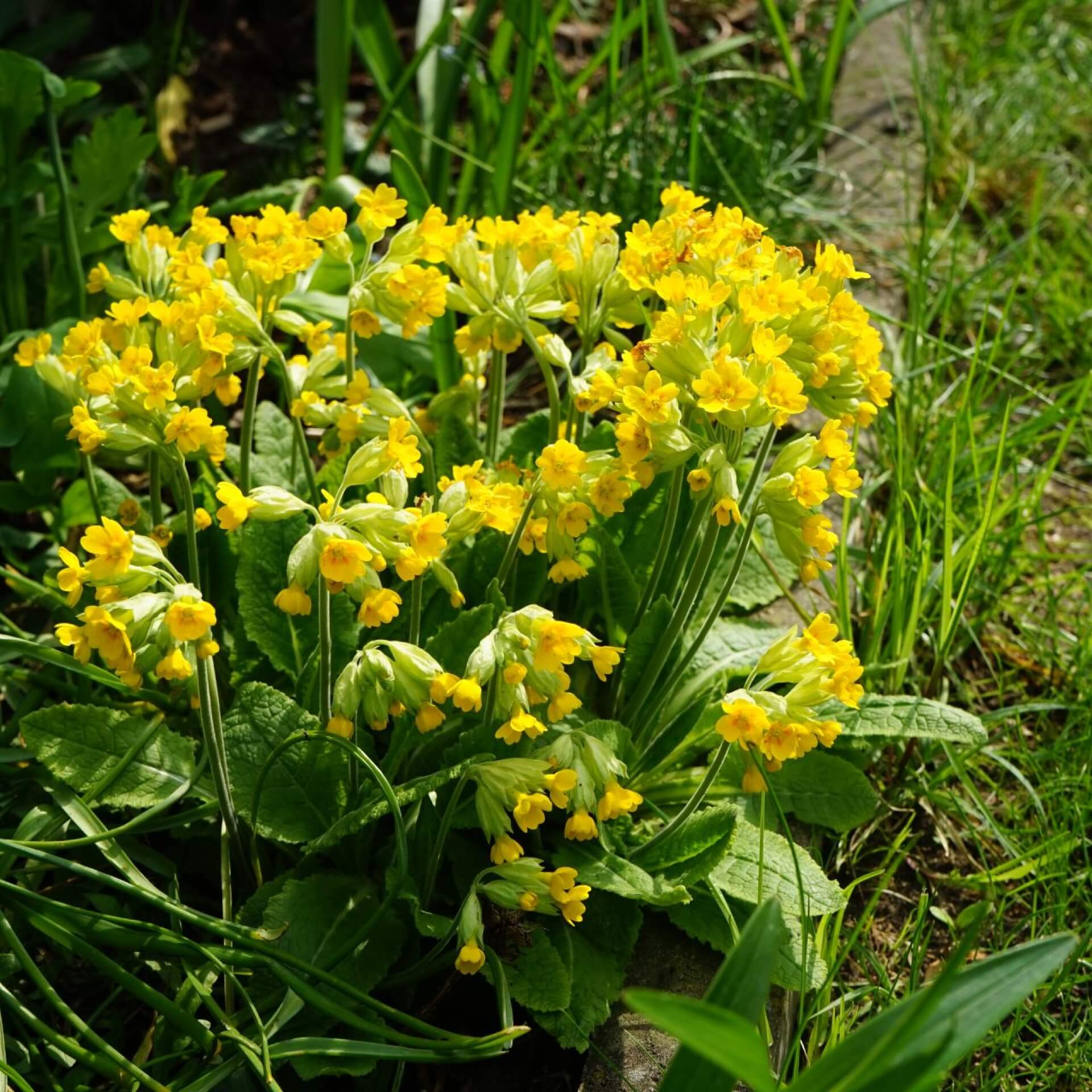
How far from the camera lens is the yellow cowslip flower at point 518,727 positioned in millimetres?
1652

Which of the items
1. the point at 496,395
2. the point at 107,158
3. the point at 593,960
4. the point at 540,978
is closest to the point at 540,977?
the point at 540,978

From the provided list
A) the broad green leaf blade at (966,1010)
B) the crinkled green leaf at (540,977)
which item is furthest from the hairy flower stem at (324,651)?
the broad green leaf blade at (966,1010)

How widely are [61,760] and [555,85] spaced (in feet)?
6.77

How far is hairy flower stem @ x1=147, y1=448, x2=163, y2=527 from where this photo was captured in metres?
2.08

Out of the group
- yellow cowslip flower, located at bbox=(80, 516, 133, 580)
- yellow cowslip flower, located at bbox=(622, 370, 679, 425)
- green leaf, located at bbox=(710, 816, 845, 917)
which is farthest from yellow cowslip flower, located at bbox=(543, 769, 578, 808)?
yellow cowslip flower, located at bbox=(80, 516, 133, 580)

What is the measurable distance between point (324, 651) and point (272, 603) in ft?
1.38

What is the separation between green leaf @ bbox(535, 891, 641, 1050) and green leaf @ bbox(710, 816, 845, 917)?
15 centimetres

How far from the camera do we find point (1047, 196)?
402cm

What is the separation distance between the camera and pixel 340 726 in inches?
66.2

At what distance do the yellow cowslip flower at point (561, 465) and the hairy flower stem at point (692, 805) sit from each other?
410 mm

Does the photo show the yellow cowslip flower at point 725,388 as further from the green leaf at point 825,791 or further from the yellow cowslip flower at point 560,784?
the green leaf at point 825,791

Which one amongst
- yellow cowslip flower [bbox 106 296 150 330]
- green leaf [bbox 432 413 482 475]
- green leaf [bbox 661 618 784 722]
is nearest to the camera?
yellow cowslip flower [bbox 106 296 150 330]

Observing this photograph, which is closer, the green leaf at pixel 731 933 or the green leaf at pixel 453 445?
the green leaf at pixel 731 933

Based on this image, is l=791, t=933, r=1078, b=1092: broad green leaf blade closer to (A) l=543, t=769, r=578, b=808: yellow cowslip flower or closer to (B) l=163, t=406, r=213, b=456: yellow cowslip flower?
(A) l=543, t=769, r=578, b=808: yellow cowslip flower
